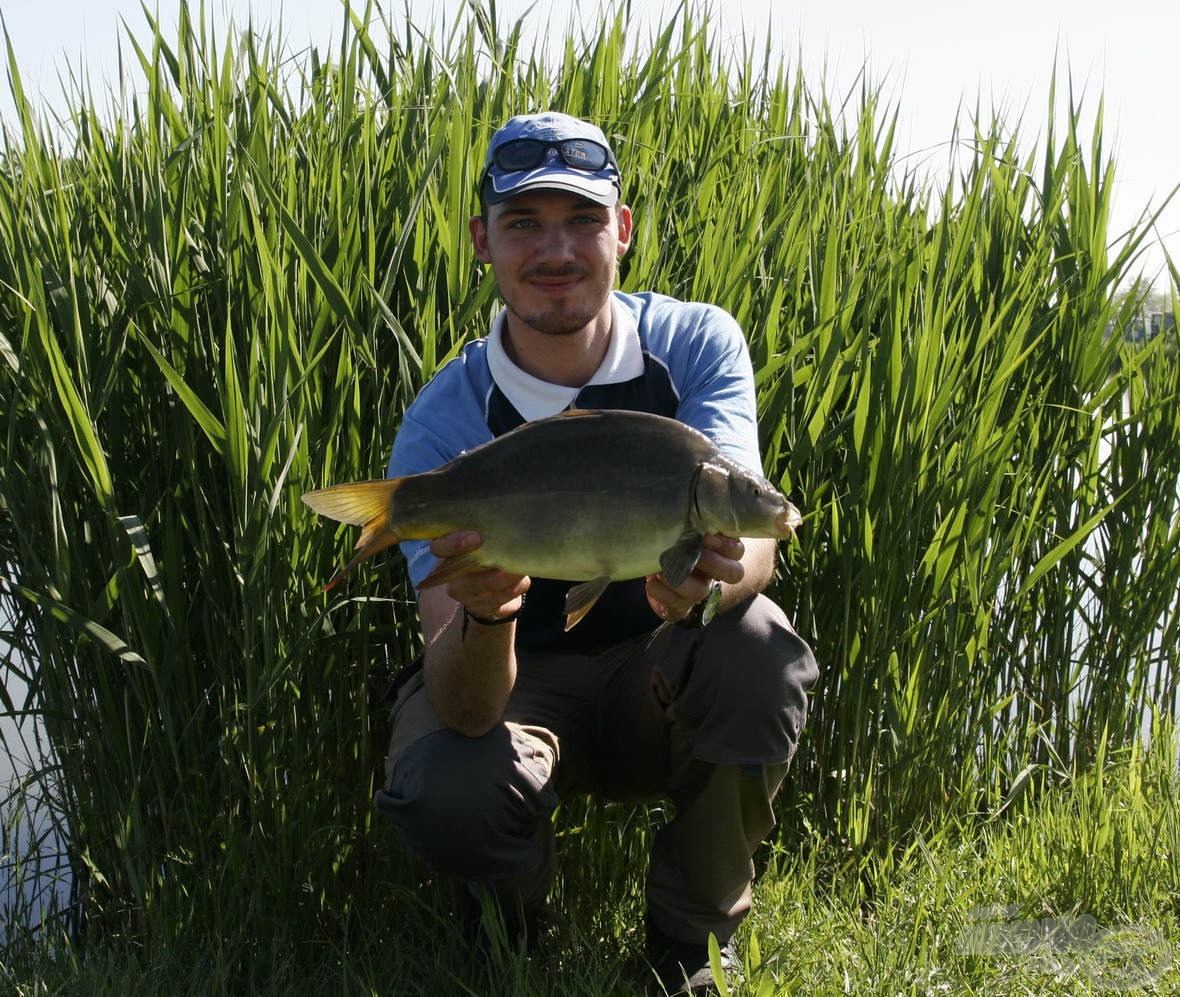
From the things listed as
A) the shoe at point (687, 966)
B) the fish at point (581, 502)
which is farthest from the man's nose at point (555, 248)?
the shoe at point (687, 966)

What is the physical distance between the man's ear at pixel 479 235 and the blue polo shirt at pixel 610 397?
121mm

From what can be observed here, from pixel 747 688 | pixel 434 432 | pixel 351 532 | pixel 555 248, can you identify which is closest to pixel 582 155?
pixel 555 248

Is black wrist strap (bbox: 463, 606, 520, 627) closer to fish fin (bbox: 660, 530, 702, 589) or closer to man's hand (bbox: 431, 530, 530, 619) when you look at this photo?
man's hand (bbox: 431, 530, 530, 619)

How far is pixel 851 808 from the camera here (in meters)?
2.73

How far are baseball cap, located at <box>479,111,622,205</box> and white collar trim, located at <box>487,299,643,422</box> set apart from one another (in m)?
0.26

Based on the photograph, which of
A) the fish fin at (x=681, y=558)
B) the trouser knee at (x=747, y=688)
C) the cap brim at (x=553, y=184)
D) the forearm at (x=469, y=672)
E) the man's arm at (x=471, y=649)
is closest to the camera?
the fish fin at (x=681, y=558)

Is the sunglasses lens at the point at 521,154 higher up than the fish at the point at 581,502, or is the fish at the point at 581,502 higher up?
the sunglasses lens at the point at 521,154

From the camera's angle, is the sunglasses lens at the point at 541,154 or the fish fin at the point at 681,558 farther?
the sunglasses lens at the point at 541,154

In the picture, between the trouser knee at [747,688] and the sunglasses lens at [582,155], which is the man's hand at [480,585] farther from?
the sunglasses lens at [582,155]

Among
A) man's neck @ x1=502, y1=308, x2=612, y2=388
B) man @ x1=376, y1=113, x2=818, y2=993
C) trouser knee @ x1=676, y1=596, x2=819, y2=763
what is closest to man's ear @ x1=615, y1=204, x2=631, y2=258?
man @ x1=376, y1=113, x2=818, y2=993

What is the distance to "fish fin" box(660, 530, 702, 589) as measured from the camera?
1773 mm

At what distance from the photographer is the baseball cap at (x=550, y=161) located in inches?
91.7

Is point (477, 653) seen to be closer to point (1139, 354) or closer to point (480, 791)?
point (480, 791)

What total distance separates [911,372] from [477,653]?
43.1 inches
